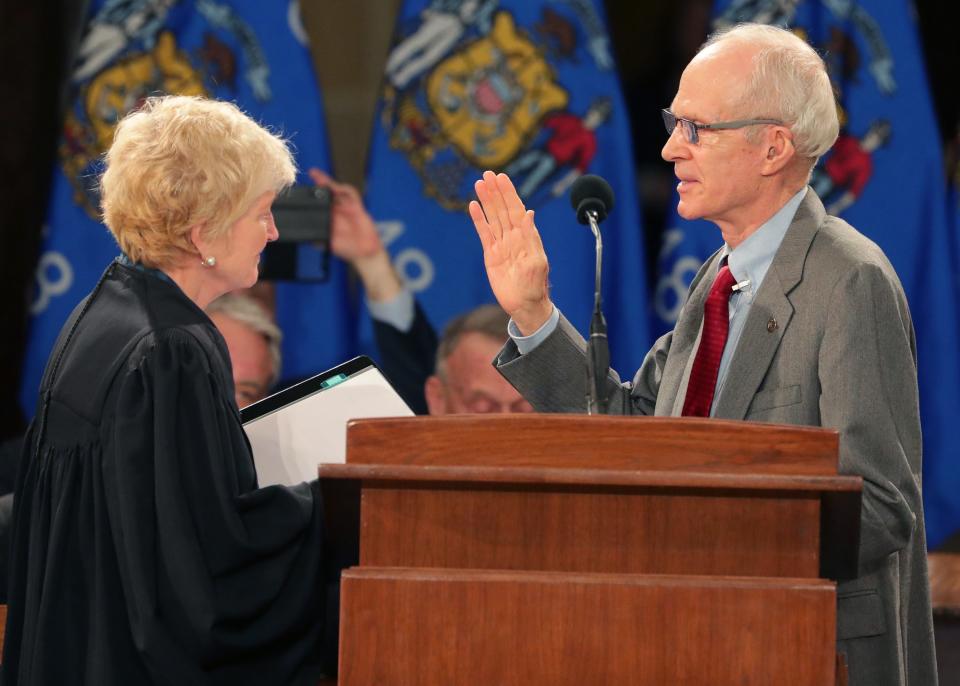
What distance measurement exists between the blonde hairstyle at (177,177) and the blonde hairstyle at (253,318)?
2108 millimetres

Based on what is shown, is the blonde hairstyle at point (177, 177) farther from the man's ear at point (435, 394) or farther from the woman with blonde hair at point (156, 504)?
the man's ear at point (435, 394)

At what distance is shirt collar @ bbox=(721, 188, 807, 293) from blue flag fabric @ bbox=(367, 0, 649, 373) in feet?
6.32

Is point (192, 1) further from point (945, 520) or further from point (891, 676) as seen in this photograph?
point (891, 676)

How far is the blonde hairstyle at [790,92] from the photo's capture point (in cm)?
221

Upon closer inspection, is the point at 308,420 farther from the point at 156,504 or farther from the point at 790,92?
the point at 790,92

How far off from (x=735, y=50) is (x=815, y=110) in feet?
0.56

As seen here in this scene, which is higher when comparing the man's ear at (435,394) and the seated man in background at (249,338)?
the seated man in background at (249,338)

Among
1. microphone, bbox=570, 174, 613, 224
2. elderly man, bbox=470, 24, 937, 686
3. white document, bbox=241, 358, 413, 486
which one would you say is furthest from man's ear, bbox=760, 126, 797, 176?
white document, bbox=241, 358, 413, 486

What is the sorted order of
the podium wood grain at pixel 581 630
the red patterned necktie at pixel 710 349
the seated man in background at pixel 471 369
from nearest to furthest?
the podium wood grain at pixel 581 630, the red patterned necktie at pixel 710 349, the seated man in background at pixel 471 369

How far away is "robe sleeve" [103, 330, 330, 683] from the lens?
1789 mm

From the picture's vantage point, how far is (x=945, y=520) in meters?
4.05

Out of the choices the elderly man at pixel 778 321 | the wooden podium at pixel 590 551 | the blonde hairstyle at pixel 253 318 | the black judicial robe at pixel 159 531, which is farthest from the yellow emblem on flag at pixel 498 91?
the wooden podium at pixel 590 551

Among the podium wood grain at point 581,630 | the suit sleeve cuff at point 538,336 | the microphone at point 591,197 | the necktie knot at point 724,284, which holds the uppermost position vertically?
the microphone at point 591,197

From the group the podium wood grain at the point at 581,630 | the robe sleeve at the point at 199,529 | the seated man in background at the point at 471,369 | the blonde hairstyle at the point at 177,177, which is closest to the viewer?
the podium wood grain at the point at 581,630
